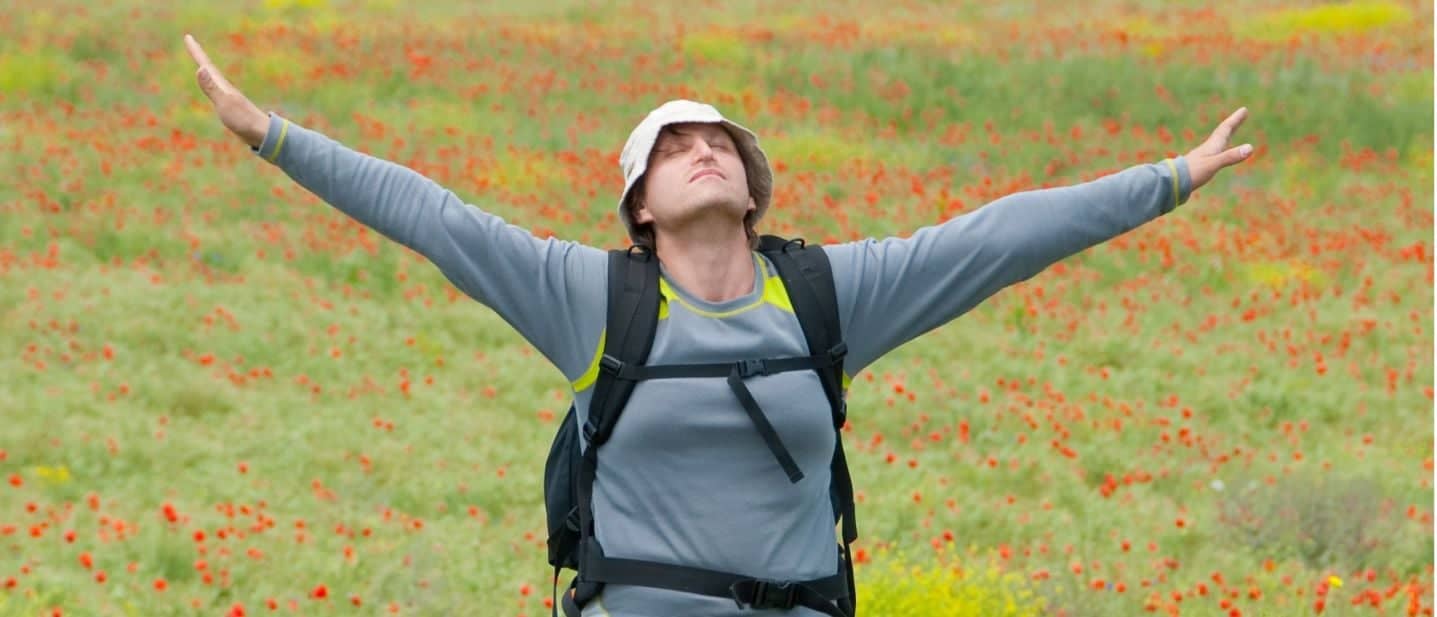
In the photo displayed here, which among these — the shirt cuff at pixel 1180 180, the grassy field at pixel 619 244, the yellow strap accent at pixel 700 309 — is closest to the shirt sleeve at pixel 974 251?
the shirt cuff at pixel 1180 180

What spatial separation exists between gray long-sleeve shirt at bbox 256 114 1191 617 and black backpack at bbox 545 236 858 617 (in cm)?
3

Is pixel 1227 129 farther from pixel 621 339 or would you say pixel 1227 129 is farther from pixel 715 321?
pixel 621 339

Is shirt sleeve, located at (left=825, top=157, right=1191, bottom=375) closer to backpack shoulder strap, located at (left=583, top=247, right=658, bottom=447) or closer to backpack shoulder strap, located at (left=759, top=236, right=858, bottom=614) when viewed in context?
backpack shoulder strap, located at (left=759, top=236, right=858, bottom=614)

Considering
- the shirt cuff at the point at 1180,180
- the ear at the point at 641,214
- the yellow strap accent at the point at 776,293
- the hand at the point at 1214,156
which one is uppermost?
the hand at the point at 1214,156

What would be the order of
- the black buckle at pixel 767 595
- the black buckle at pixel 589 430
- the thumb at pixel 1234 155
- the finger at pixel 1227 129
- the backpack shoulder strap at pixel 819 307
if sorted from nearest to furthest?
the black buckle at pixel 767 595
the black buckle at pixel 589 430
the backpack shoulder strap at pixel 819 307
the thumb at pixel 1234 155
the finger at pixel 1227 129

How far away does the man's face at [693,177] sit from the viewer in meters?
4.29

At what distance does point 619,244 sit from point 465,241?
1168cm

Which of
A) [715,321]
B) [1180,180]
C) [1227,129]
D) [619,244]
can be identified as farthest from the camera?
[619,244]

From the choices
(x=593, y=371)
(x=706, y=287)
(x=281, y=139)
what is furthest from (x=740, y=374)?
(x=281, y=139)

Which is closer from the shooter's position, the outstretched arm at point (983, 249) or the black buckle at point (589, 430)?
the black buckle at point (589, 430)

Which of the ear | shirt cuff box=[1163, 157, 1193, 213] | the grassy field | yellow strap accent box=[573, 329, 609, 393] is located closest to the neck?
the ear

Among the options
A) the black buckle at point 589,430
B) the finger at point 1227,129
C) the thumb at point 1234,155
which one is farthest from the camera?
the finger at point 1227,129

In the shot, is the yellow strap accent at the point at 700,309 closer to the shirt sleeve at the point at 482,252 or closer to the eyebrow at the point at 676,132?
the shirt sleeve at the point at 482,252

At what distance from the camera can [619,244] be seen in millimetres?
15992
